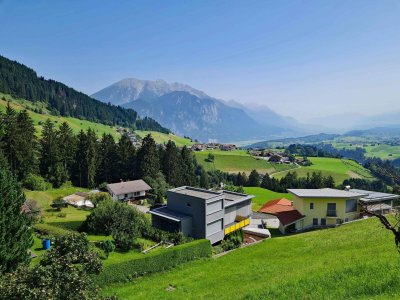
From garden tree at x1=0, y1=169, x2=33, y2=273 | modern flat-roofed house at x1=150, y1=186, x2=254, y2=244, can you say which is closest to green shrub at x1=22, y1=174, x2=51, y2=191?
modern flat-roofed house at x1=150, y1=186, x2=254, y2=244

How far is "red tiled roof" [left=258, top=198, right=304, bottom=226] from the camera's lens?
49.2 m

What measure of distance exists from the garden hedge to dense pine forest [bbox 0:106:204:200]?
3769 cm

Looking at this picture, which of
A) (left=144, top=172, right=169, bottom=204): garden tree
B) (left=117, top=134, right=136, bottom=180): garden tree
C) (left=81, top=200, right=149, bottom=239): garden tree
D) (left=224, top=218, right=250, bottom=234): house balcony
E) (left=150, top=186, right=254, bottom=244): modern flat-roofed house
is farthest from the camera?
(left=117, top=134, right=136, bottom=180): garden tree

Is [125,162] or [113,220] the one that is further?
[125,162]

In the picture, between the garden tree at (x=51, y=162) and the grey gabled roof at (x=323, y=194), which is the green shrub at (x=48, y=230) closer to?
the grey gabled roof at (x=323, y=194)

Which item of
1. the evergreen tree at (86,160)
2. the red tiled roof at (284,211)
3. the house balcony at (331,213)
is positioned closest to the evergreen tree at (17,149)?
the evergreen tree at (86,160)

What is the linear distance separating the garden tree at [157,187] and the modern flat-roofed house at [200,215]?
79.4ft

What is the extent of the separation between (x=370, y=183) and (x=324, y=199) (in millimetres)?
115060

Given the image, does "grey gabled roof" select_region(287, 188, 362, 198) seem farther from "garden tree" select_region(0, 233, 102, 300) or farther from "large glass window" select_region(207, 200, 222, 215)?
"garden tree" select_region(0, 233, 102, 300)

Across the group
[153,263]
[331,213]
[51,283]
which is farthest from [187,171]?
[51,283]

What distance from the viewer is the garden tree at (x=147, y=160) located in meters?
80.6

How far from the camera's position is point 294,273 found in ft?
71.7

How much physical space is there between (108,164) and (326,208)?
54.1 meters

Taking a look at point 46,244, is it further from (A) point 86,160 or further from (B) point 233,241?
(A) point 86,160
